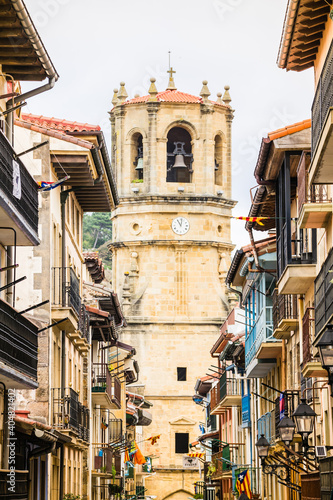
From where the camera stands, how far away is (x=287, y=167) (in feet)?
87.6

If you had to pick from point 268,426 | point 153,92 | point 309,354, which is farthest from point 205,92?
point 309,354

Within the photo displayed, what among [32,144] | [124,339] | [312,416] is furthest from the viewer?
[124,339]

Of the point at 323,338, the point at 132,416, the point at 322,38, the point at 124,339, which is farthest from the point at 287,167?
the point at 124,339

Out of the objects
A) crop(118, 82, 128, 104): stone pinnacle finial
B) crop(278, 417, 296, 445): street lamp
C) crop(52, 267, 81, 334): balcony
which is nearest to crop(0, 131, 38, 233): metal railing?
crop(278, 417, 296, 445): street lamp

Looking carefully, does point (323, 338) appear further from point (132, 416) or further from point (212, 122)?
point (212, 122)

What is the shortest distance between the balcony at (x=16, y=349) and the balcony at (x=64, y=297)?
898cm

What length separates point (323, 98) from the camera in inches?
727

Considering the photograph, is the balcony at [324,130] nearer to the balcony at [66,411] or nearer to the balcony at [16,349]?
the balcony at [16,349]

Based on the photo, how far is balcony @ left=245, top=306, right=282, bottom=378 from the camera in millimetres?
34431

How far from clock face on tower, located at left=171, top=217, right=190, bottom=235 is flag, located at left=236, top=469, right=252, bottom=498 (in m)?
43.9

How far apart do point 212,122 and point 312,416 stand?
68.9 meters

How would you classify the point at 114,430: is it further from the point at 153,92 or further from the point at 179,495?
the point at 153,92

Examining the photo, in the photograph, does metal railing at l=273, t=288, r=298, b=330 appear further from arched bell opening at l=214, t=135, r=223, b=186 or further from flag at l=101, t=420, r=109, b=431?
arched bell opening at l=214, t=135, r=223, b=186

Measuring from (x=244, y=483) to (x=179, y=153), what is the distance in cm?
4797
